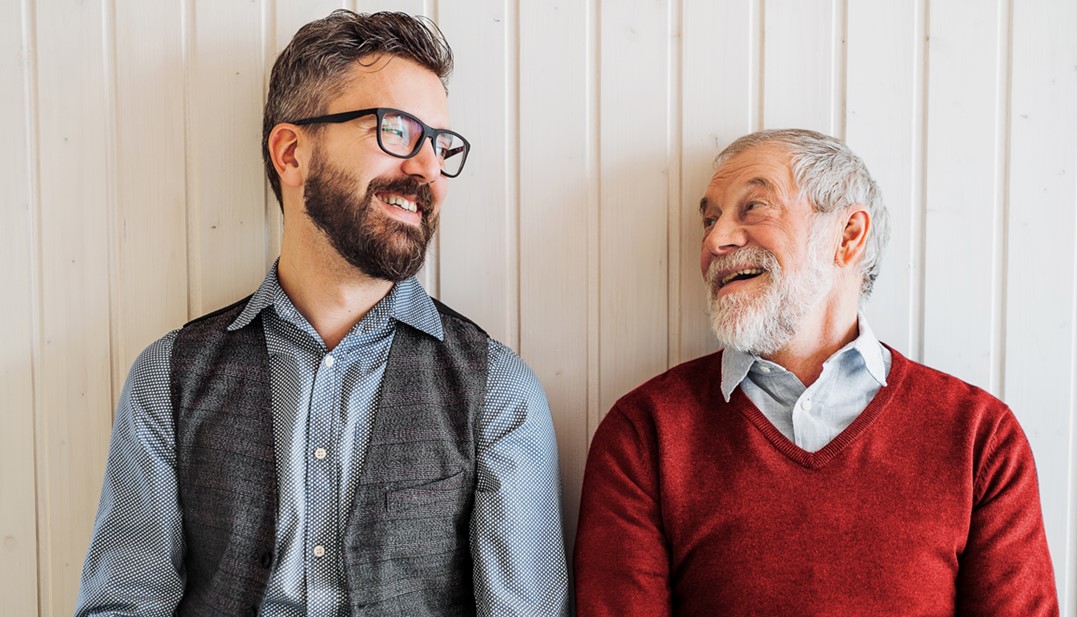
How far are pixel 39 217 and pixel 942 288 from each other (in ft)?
6.24

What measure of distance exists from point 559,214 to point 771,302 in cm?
48

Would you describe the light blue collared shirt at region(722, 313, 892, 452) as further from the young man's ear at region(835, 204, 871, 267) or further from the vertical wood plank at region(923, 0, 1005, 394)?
the vertical wood plank at region(923, 0, 1005, 394)

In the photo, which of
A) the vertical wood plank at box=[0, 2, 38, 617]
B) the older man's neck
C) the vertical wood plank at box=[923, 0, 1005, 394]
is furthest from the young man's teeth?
the vertical wood plank at box=[923, 0, 1005, 394]

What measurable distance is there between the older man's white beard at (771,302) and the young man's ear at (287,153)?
2.62 ft

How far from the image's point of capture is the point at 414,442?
52.6 inches

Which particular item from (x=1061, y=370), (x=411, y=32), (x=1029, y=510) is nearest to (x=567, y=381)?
(x=411, y=32)

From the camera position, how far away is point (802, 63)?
5.13ft

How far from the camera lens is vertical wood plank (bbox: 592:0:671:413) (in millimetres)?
1567

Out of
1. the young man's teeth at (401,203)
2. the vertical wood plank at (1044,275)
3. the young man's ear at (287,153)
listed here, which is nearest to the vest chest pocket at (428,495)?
the young man's teeth at (401,203)

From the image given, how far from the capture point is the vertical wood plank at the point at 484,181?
62.3 inches

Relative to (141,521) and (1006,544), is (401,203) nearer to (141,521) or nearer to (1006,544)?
(141,521)

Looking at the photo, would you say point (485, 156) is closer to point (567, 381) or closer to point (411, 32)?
point (411, 32)

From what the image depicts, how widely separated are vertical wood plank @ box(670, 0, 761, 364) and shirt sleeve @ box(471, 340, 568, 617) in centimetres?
46

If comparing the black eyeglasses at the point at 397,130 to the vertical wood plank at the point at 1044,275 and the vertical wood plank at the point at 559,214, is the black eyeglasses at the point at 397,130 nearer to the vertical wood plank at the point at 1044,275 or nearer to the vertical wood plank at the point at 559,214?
the vertical wood plank at the point at 559,214
